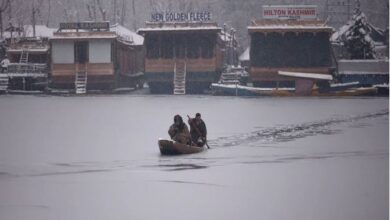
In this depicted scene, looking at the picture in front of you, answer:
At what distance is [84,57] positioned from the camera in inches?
1474

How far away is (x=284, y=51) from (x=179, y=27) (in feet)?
17.9

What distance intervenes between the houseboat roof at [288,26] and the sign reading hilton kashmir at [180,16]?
2597 mm

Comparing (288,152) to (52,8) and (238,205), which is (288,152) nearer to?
(238,205)

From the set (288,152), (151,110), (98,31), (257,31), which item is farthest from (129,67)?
(288,152)

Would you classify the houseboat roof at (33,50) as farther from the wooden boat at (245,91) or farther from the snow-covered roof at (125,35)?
the wooden boat at (245,91)

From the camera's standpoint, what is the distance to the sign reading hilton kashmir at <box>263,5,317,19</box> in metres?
35.5

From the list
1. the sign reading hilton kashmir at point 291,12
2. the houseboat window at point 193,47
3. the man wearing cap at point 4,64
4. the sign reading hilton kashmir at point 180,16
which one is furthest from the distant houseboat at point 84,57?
the sign reading hilton kashmir at point 291,12

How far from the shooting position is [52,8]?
37.2 metres

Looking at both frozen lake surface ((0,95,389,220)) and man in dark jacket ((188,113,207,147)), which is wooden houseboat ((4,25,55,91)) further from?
Result: man in dark jacket ((188,113,207,147))

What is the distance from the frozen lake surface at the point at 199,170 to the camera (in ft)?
28.9

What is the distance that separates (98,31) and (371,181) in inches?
1113

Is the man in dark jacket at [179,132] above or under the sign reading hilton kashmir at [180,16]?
under

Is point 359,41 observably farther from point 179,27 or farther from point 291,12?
point 179,27

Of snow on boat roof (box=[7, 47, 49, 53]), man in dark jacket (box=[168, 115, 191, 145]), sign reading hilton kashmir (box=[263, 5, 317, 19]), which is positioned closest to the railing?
snow on boat roof (box=[7, 47, 49, 53])
